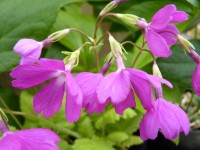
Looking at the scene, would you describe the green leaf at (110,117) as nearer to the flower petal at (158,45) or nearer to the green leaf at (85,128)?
the green leaf at (85,128)

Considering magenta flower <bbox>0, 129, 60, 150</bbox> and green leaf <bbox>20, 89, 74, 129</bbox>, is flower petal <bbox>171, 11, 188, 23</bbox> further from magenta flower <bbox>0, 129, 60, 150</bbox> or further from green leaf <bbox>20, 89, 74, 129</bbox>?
green leaf <bbox>20, 89, 74, 129</bbox>

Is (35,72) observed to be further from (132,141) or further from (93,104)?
(132,141)

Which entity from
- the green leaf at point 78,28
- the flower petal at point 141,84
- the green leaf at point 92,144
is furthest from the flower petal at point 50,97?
the green leaf at point 78,28

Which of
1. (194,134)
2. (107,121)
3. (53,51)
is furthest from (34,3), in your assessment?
(194,134)

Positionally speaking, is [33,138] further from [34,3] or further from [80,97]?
[34,3]

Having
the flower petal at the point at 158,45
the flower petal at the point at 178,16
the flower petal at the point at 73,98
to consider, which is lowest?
the flower petal at the point at 73,98

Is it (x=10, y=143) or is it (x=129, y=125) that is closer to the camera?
(x=10, y=143)

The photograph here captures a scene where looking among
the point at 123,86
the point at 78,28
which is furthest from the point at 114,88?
the point at 78,28
